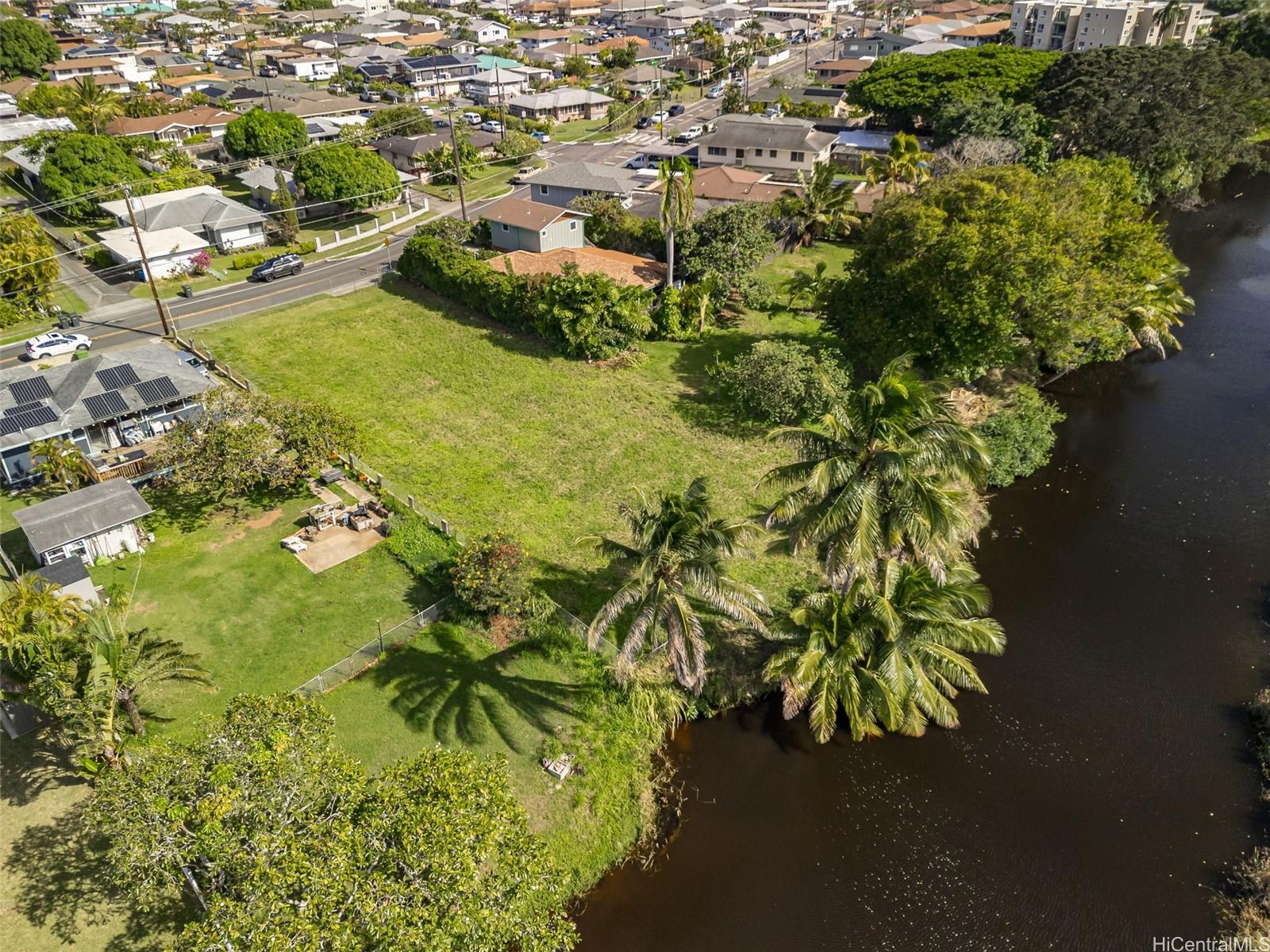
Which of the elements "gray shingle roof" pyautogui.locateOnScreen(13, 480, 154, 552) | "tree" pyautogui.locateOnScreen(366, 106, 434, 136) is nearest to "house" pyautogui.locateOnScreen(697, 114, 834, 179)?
"tree" pyautogui.locateOnScreen(366, 106, 434, 136)

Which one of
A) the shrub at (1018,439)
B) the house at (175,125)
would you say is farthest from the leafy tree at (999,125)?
the house at (175,125)

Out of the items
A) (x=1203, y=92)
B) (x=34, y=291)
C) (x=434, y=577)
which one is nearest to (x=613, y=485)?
(x=434, y=577)

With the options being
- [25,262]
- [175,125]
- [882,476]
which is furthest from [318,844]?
[175,125]

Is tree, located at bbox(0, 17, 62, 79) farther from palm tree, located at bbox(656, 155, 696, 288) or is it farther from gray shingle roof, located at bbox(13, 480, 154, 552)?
gray shingle roof, located at bbox(13, 480, 154, 552)

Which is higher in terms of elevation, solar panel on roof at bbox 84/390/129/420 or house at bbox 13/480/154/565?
solar panel on roof at bbox 84/390/129/420

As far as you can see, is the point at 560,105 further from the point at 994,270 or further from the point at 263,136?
the point at 994,270

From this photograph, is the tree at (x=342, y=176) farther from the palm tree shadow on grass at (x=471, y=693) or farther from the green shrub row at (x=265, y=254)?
the palm tree shadow on grass at (x=471, y=693)

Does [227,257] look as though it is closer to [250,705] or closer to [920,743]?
[250,705]
